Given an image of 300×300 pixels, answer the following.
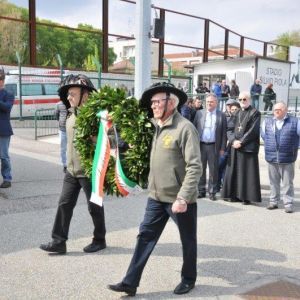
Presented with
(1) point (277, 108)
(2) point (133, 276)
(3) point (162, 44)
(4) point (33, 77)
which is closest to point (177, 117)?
(2) point (133, 276)

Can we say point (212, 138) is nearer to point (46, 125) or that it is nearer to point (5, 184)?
point (5, 184)

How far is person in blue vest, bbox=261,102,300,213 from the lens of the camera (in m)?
7.32

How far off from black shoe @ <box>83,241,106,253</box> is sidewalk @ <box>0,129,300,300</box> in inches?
2.8

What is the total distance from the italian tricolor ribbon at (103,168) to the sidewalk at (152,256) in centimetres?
79

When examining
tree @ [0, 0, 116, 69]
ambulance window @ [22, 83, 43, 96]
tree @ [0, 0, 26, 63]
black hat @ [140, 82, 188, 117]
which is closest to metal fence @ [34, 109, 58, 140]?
ambulance window @ [22, 83, 43, 96]

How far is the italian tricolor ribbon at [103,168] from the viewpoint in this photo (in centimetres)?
425

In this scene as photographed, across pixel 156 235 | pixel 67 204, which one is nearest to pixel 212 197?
pixel 67 204

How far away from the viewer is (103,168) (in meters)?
4.43

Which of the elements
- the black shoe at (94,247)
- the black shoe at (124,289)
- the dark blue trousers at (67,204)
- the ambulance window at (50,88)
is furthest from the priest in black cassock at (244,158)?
the ambulance window at (50,88)

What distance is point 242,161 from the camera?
786 centimetres

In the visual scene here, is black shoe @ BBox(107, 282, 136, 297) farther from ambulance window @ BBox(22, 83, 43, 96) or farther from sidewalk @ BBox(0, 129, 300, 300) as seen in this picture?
ambulance window @ BBox(22, 83, 43, 96)

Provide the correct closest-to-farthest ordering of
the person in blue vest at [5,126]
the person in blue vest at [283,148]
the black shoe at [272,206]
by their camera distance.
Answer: the person in blue vest at [283,148]
the black shoe at [272,206]
the person in blue vest at [5,126]

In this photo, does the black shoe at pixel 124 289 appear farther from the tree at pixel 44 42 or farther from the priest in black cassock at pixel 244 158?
the tree at pixel 44 42

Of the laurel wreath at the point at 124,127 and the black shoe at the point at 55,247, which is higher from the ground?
the laurel wreath at the point at 124,127
